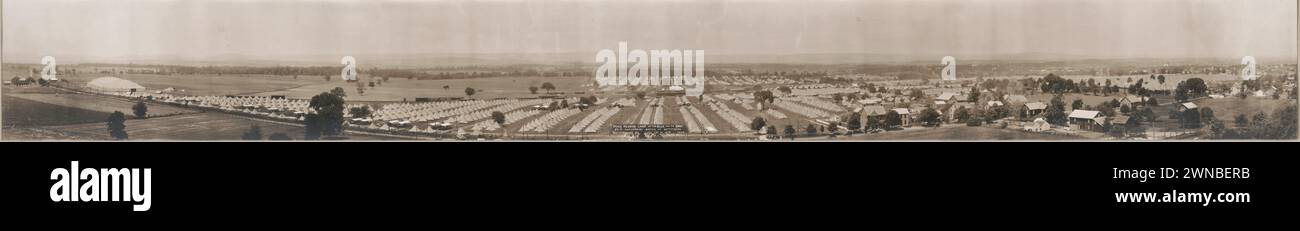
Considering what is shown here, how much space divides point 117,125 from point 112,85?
280 mm

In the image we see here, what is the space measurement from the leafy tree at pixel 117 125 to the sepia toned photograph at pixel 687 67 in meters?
0.18

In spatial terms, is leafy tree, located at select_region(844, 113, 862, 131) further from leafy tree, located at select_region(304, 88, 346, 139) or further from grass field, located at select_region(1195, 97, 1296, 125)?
leafy tree, located at select_region(304, 88, 346, 139)

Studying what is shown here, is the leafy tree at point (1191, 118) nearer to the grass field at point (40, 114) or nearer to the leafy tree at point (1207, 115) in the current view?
the leafy tree at point (1207, 115)

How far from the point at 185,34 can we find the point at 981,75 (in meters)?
5.48

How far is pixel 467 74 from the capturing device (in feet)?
26.5

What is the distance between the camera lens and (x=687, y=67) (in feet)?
26.4

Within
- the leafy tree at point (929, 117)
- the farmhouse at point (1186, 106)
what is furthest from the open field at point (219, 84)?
the farmhouse at point (1186, 106)

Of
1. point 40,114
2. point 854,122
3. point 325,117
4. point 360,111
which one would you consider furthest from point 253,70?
point 854,122

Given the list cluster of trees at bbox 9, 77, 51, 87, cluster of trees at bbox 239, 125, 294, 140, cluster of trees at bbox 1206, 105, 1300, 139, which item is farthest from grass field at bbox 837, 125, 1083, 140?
cluster of trees at bbox 9, 77, 51, 87

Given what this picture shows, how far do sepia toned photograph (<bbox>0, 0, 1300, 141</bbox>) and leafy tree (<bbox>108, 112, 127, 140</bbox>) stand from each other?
181 millimetres

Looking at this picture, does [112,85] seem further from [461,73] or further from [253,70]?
[461,73]

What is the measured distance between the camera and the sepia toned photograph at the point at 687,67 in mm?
8023

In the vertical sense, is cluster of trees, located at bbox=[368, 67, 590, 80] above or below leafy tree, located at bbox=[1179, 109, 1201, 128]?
above

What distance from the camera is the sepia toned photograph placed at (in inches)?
316
